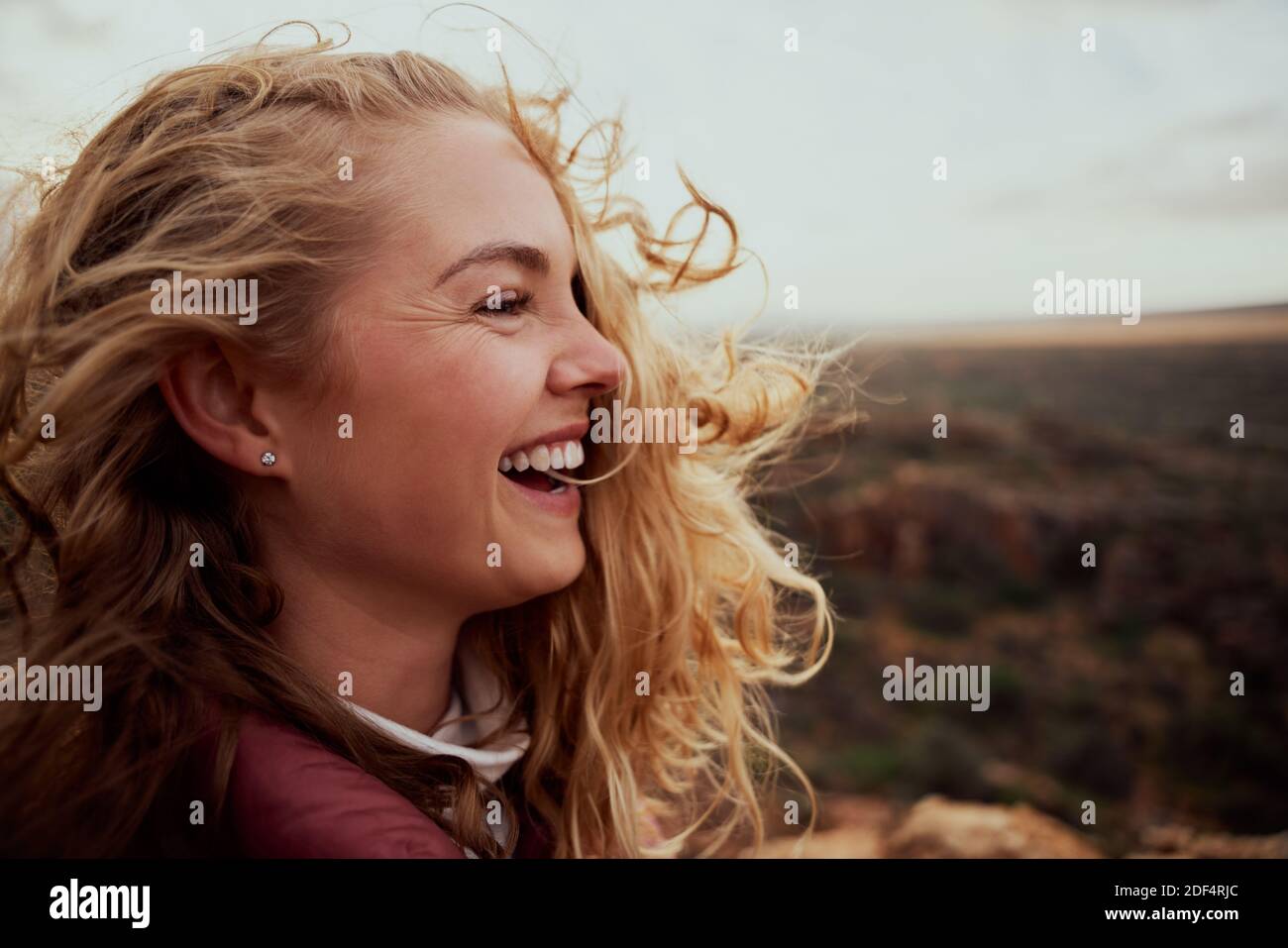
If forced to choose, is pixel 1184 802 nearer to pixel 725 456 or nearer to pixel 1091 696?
pixel 1091 696

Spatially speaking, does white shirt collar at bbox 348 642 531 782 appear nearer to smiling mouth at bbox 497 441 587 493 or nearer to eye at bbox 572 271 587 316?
smiling mouth at bbox 497 441 587 493

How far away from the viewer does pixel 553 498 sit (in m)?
1.96

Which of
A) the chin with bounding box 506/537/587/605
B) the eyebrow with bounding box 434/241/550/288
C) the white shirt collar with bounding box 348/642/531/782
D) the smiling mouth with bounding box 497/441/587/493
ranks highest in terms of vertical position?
the eyebrow with bounding box 434/241/550/288

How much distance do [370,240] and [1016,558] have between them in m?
11.6

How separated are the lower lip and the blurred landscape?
8.87 ft

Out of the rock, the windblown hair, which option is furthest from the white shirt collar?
the rock

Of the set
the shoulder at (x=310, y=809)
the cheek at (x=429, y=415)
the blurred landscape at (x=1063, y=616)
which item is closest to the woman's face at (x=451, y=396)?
the cheek at (x=429, y=415)

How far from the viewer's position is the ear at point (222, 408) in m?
1.71

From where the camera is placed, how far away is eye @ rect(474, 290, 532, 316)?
1788 millimetres

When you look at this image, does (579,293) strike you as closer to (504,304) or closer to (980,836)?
(504,304)

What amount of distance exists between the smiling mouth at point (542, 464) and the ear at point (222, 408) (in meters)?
0.41

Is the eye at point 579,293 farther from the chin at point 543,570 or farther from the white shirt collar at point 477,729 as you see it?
the white shirt collar at point 477,729

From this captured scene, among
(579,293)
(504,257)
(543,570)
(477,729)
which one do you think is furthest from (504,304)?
(477,729)

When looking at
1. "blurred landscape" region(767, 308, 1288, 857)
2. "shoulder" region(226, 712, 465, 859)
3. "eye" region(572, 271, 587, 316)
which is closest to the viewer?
"shoulder" region(226, 712, 465, 859)
